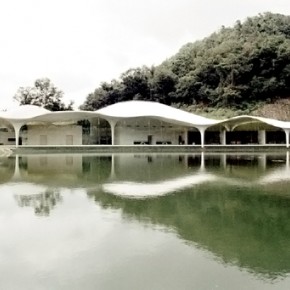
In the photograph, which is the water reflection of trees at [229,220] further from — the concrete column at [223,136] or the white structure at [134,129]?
the concrete column at [223,136]

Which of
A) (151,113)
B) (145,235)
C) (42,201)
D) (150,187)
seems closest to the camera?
(145,235)

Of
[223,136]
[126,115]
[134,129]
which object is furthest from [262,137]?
[126,115]

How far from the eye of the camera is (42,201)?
37.7 ft

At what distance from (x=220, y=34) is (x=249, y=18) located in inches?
194

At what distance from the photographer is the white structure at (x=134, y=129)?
38.8 meters

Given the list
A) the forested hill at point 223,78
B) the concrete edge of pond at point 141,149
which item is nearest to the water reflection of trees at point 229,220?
the concrete edge of pond at point 141,149

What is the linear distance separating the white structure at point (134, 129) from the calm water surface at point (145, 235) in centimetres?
2443

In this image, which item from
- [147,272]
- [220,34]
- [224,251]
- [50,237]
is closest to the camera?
[147,272]

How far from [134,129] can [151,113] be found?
388 centimetres

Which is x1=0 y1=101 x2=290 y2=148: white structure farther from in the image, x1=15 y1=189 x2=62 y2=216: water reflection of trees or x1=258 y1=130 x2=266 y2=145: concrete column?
x1=15 y1=189 x2=62 y2=216: water reflection of trees

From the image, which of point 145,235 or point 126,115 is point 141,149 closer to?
point 126,115

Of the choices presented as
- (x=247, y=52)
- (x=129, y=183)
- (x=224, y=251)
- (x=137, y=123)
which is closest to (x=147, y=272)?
(x=224, y=251)

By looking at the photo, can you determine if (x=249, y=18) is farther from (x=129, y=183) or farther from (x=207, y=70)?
(x=129, y=183)

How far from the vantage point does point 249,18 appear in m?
66.6
